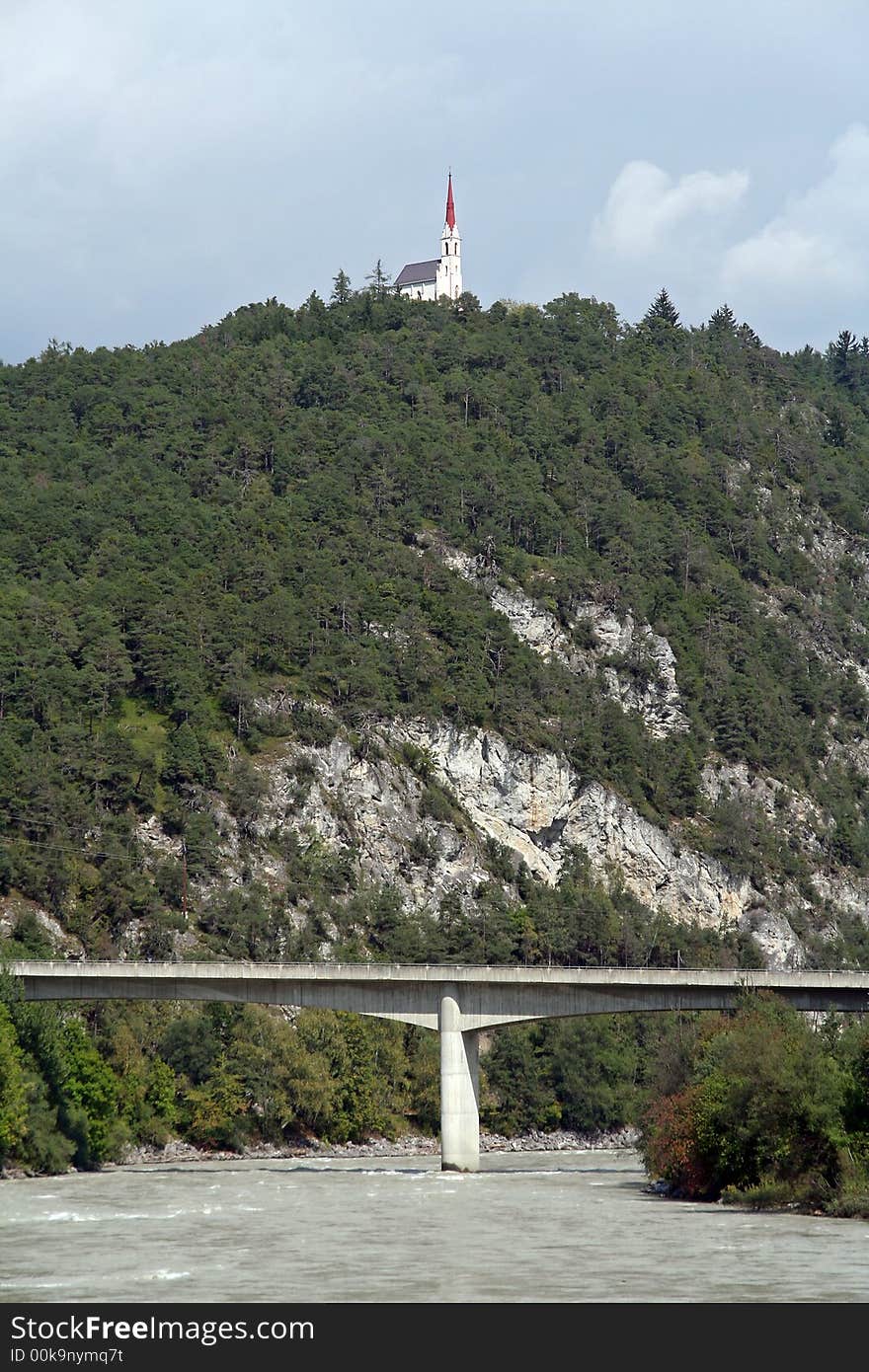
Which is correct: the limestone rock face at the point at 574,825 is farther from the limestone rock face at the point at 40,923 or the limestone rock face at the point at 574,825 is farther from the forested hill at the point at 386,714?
the limestone rock face at the point at 40,923

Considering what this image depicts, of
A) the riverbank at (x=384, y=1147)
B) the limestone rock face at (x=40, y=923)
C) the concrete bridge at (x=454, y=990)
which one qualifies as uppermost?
the limestone rock face at (x=40, y=923)

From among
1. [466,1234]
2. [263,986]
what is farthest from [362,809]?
[466,1234]

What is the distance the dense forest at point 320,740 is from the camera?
113125mm

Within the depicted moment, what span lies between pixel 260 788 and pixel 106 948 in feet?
71.8

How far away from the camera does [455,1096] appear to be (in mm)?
86688

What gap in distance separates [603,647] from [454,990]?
316ft

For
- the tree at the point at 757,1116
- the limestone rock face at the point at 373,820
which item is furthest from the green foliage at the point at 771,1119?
the limestone rock face at the point at 373,820

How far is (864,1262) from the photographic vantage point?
4622 cm

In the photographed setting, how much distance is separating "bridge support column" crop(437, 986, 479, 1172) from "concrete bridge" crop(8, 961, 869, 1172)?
0.14ft

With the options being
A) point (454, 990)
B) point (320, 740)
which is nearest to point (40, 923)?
point (320, 740)

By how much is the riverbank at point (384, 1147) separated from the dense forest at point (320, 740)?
107cm

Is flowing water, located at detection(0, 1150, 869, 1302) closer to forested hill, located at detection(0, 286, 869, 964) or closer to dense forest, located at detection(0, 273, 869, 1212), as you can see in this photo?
dense forest, located at detection(0, 273, 869, 1212)

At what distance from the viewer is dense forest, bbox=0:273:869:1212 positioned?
113 metres
